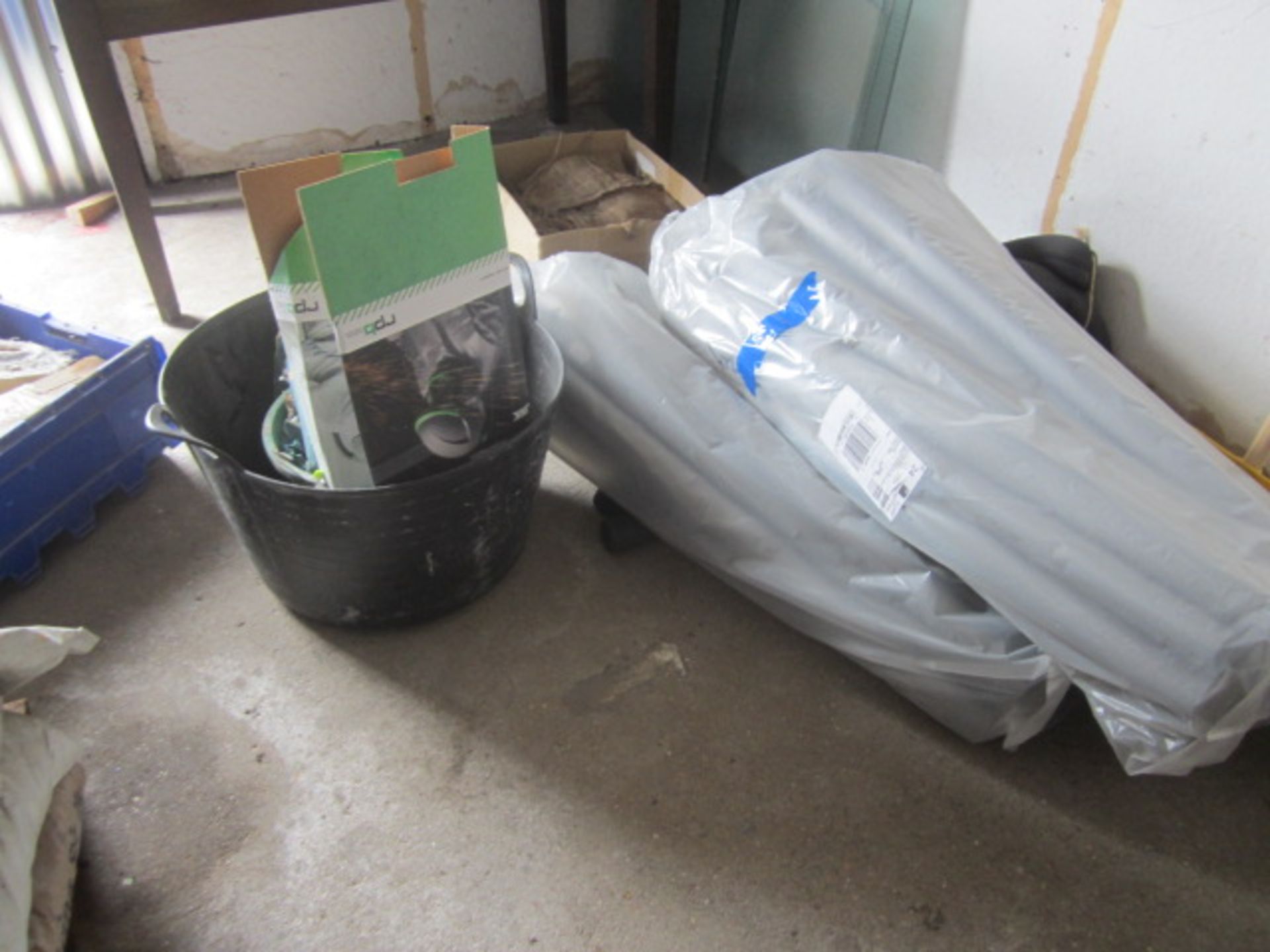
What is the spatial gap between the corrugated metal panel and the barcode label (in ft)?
5.45

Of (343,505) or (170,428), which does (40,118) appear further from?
(343,505)

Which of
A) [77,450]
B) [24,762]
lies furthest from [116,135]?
[24,762]

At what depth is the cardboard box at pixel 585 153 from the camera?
1.57m

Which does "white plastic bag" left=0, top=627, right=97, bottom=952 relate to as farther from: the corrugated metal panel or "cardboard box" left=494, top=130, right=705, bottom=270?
the corrugated metal panel

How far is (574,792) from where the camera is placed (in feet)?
3.30

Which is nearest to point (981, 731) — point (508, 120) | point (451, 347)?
point (451, 347)

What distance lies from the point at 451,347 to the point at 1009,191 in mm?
905

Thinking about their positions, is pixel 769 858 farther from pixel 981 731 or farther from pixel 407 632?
pixel 407 632

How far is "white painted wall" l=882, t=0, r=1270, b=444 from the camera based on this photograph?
1.07 m

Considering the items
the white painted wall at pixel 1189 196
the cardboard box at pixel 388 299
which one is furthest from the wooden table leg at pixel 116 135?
the white painted wall at pixel 1189 196

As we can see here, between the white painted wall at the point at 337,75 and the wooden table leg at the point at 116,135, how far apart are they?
24.0 inches

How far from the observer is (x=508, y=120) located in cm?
241

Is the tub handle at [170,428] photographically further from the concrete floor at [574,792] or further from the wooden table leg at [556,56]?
the wooden table leg at [556,56]

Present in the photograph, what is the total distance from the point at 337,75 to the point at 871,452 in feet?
5.80
